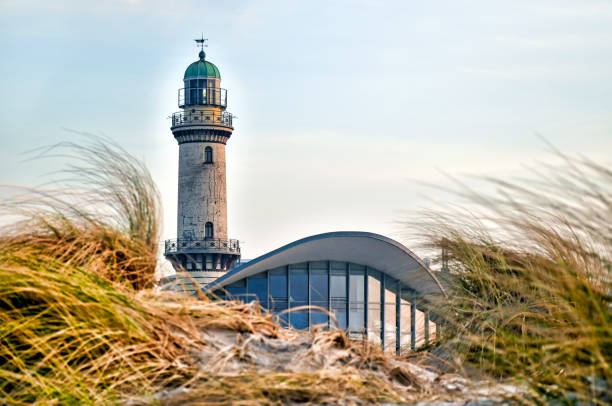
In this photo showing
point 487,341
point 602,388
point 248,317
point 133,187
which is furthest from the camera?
point 487,341

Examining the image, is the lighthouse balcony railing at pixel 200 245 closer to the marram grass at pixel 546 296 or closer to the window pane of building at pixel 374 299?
the window pane of building at pixel 374 299

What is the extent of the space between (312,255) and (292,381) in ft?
67.6

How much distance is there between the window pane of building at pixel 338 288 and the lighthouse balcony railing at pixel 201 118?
22.2 m

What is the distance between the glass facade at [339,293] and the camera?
24062mm

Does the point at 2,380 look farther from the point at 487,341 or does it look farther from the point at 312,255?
the point at 312,255

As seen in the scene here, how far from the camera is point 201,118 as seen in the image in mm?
45625

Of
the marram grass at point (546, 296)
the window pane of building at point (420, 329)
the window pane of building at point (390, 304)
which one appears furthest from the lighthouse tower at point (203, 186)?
the marram grass at point (546, 296)

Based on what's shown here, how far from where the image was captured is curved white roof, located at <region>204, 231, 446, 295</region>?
2242 cm

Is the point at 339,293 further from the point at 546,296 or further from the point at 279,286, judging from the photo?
the point at 546,296

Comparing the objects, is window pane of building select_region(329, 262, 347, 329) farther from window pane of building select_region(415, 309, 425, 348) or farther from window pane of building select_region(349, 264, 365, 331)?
window pane of building select_region(415, 309, 425, 348)

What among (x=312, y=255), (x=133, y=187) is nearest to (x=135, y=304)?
(x=133, y=187)

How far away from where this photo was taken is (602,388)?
296 cm

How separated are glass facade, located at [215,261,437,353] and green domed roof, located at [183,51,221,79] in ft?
77.5

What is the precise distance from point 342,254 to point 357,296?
2.03 meters
